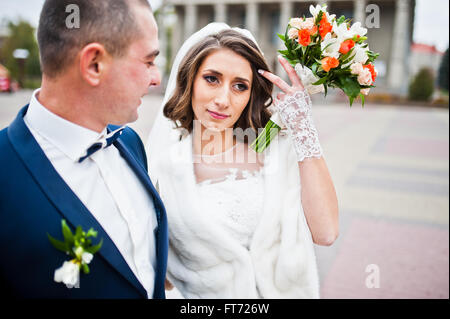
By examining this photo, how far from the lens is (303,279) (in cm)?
194

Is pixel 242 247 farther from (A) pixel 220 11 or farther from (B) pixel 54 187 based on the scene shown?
(A) pixel 220 11

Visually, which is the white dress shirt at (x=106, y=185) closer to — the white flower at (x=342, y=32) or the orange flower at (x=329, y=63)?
the orange flower at (x=329, y=63)

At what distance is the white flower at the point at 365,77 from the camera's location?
158 cm

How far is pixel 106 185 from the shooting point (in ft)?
4.47

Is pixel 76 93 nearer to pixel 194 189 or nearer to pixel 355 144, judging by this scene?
pixel 194 189

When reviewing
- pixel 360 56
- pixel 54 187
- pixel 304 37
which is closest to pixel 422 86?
pixel 360 56

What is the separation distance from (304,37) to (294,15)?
38236 millimetres

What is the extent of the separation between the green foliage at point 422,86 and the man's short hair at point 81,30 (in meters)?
27.8

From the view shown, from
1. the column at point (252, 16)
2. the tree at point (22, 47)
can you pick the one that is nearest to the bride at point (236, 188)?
the tree at point (22, 47)

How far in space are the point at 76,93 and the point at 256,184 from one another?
1.12m

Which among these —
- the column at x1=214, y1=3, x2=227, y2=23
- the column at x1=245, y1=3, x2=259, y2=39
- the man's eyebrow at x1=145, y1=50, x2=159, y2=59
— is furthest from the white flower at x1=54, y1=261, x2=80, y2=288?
the column at x1=214, y1=3, x2=227, y2=23

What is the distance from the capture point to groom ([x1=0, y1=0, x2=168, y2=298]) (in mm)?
1130

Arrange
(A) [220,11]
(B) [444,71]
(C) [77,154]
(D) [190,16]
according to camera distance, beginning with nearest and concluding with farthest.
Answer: (C) [77,154]
(B) [444,71]
(A) [220,11]
(D) [190,16]

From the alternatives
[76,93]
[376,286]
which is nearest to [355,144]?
[376,286]
